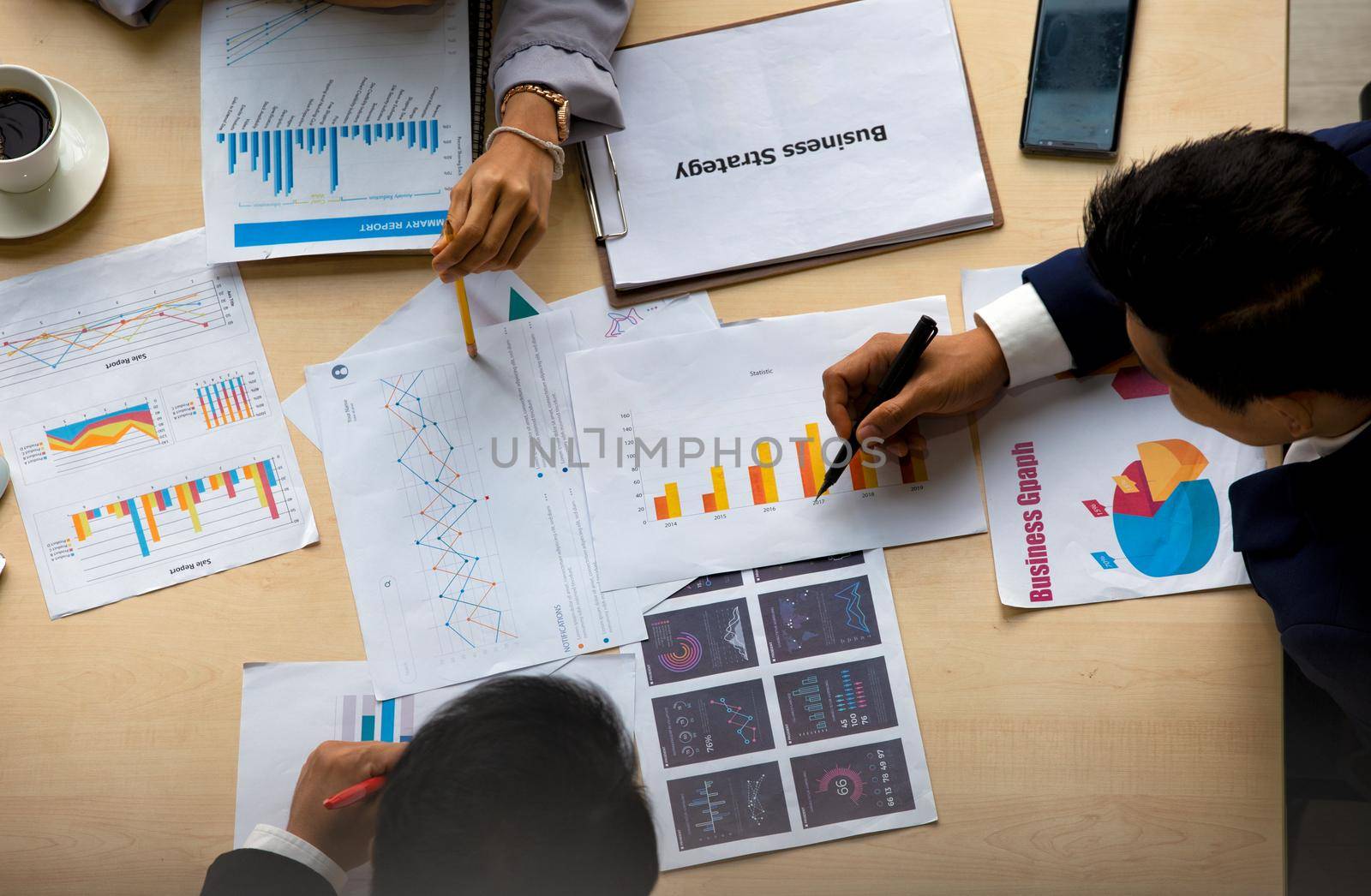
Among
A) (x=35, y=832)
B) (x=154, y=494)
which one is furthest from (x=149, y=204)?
(x=35, y=832)

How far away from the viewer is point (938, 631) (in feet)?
2.70

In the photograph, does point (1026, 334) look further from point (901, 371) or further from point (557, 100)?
point (557, 100)

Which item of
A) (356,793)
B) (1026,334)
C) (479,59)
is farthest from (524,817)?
(479,59)

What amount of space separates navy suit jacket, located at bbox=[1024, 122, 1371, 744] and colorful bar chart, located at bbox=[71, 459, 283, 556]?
33.9 inches

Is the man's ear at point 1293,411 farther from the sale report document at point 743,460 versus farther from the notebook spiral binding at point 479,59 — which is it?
the notebook spiral binding at point 479,59

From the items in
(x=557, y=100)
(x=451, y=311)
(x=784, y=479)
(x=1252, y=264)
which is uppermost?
(x=557, y=100)

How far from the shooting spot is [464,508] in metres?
0.85

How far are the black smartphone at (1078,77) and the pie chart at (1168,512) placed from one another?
0.97 ft

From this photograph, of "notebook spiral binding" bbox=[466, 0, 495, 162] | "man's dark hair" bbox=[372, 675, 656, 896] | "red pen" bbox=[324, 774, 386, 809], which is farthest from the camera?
"notebook spiral binding" bbox=[466, 0, 495, 162]

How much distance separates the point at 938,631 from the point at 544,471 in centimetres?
39

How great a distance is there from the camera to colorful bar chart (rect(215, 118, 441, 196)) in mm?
877

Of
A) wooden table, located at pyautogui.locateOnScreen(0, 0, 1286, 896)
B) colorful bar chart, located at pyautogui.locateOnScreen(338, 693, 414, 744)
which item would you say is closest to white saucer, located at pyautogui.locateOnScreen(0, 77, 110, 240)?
wooden table, located at pyautogui.locateOnScreen(0, 0, 1286, 896)

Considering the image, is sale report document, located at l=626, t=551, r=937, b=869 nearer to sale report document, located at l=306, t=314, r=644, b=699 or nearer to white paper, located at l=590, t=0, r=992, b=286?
sale report document, located at l=306, t=314, r=644, b=699

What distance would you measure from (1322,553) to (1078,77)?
474 mm
